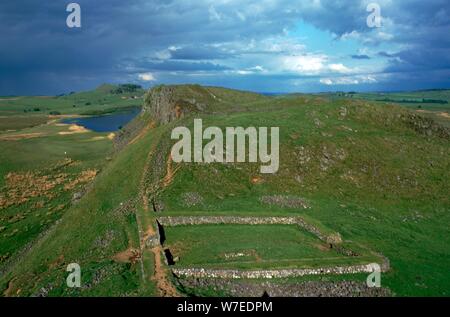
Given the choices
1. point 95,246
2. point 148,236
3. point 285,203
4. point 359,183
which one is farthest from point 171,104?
point 148,236

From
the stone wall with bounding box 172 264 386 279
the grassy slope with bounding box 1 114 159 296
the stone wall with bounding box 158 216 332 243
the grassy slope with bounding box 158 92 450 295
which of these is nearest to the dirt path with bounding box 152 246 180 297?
the grassy slope with bounding box 1 114 159 296

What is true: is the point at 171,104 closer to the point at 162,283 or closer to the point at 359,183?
the point at 359,183

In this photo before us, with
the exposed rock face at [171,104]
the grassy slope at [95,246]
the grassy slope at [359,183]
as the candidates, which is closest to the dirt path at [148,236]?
the grassy slope at [95,246]

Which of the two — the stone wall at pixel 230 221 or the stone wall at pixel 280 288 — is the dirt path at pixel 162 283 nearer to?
the stone wall at pixel 280 288

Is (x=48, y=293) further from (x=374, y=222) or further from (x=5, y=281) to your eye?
(x=374, y=222)
